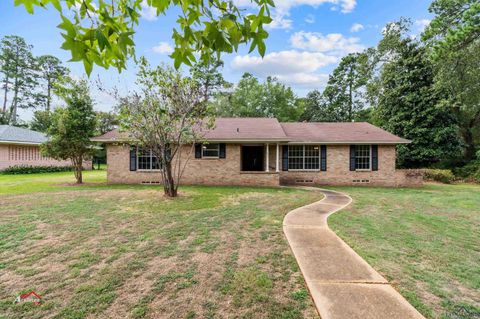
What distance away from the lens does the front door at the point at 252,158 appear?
667 inches

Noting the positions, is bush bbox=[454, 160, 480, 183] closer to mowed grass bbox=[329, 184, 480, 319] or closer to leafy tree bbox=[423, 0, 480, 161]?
leafy tree bbox=[423, 0, 480, 161]

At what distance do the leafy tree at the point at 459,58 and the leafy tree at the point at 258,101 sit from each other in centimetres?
1727

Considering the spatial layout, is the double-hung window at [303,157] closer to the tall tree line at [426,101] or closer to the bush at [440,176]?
the bush at [440,176]

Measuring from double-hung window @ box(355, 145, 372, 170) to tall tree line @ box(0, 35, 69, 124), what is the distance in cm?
3498

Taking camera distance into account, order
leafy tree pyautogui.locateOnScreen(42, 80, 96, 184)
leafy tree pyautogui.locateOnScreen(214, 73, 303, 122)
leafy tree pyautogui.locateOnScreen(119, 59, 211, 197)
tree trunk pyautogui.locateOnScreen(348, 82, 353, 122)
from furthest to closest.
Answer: leafy tree pyautogui.locateOnScreen(214, 73, 303, 122) < tree trunk pyautogui.locateOnScreen(348, 82, 353, 122) < leafy tree pyautogui.locateOnScreen(42, 80, 96, 184) < leafy tree pyautogui.locateOnScreen(119, 59, 211, 197)

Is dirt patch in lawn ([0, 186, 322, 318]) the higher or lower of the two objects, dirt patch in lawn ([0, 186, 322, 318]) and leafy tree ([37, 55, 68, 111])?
the lower

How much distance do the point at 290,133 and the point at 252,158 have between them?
370cm

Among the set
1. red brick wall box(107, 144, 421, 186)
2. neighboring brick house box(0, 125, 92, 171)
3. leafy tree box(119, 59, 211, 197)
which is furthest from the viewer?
neighboring brick house box(0, 125, 92, 171)

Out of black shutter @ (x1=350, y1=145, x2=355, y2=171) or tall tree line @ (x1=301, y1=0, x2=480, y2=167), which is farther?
tall tree line @ (x1=301, y1=0, x2=480, y2=167)

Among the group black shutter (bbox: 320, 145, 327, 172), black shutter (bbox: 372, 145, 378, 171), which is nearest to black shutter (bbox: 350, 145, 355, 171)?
black shutter (bbox: 372, 145, 378, 171)

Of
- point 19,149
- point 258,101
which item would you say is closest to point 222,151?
point 258,101

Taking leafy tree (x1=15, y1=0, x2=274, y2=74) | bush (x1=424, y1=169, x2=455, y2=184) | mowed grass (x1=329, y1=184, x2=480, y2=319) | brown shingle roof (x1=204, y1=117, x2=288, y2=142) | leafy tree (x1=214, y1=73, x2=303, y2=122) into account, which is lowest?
mowed grass (x1=329, y1=184, x2=480, y2=319)

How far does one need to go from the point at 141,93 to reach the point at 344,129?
12620mm

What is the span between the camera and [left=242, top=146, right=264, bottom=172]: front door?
55.6 feet
